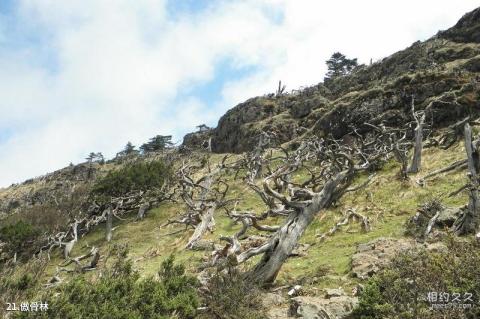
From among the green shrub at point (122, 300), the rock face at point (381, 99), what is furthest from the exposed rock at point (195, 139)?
the green shrub at point (122, 300)

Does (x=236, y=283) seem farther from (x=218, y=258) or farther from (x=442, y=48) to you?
(x=442, y=48)

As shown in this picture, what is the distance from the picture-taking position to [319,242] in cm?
1781

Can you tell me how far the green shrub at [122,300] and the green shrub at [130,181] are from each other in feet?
92.3

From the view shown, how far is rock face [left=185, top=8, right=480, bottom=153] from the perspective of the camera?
40.4 meters

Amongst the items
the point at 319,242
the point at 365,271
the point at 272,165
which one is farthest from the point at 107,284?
the point at 272,165

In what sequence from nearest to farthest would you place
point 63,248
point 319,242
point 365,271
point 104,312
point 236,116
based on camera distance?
point 104,312
point 365,271
point 319,242
point 63,248
point 236,116

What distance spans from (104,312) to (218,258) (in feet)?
17.2

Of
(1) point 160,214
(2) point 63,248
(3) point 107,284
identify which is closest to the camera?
(3) point 107,284

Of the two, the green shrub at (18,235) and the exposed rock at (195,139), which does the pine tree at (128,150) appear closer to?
the exposed rock at (195,139)

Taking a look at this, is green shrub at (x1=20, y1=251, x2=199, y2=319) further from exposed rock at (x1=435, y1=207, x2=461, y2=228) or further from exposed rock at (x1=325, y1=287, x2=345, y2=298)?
exposed rock at (x1=435, y1=207, x2=461, y2=228)

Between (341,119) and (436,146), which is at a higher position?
(341,119)

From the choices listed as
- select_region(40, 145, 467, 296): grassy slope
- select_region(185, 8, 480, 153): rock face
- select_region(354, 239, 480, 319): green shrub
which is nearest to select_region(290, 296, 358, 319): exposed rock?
select_region(354, 239, 480, 319): green shrub

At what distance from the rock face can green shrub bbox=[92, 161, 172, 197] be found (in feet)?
60.5

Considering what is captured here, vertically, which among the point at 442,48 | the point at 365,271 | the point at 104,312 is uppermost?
the point at 442,48
